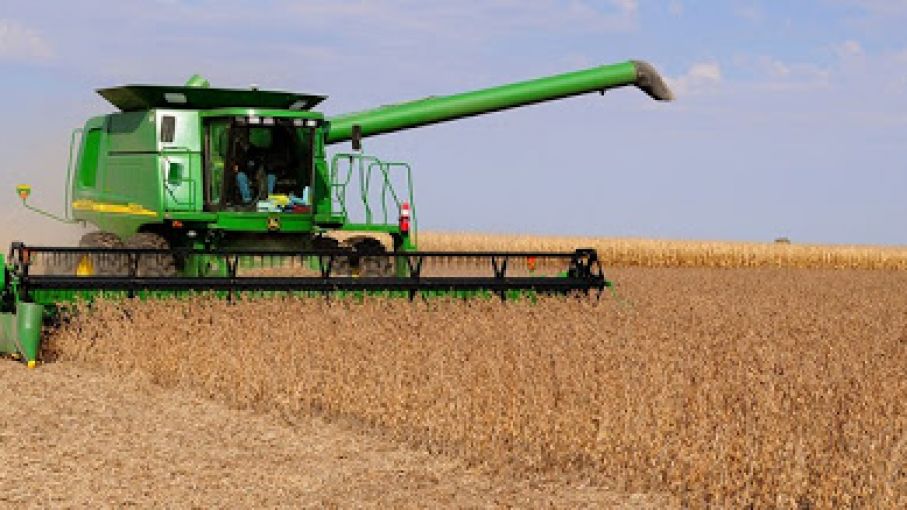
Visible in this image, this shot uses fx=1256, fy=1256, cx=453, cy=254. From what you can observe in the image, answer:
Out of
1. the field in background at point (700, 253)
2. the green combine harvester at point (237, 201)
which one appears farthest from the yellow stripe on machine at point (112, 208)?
the field in background at point (700, 253)

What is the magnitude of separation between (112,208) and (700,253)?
21.4 m

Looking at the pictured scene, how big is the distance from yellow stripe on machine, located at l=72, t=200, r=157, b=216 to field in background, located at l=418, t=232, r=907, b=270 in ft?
59.7

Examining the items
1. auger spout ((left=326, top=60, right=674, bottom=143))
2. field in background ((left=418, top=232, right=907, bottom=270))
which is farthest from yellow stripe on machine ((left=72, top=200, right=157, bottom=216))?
field in background ((left=418, top=232, right=907, bottom=270))

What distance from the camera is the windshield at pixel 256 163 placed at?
10930 mm

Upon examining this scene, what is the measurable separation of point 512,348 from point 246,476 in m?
2.41

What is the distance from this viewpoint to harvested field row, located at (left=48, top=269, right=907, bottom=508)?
4.95m

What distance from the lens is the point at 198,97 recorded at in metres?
11.3

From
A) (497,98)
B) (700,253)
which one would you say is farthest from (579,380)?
(700,253)

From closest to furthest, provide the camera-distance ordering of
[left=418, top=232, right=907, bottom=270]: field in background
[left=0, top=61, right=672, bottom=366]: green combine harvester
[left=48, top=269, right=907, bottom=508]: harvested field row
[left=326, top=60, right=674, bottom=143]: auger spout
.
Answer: [left=48, top=269, right=907, bottom=508]: harvested field row < [left=0, top=61, right=672, bottom=366]: green combine harvester < [left=326, top=60, right=674, bottom=143]: auger spout < [left=418, top=232, right=907, bottom=270]: field in background

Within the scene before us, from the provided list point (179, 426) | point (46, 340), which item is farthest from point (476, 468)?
point (46, 340)

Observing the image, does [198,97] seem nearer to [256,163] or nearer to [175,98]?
[175,98]

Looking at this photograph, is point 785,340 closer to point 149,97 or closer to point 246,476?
point 246,476

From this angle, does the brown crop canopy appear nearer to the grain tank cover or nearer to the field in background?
the grain tank cover

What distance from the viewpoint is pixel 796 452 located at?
479cm
